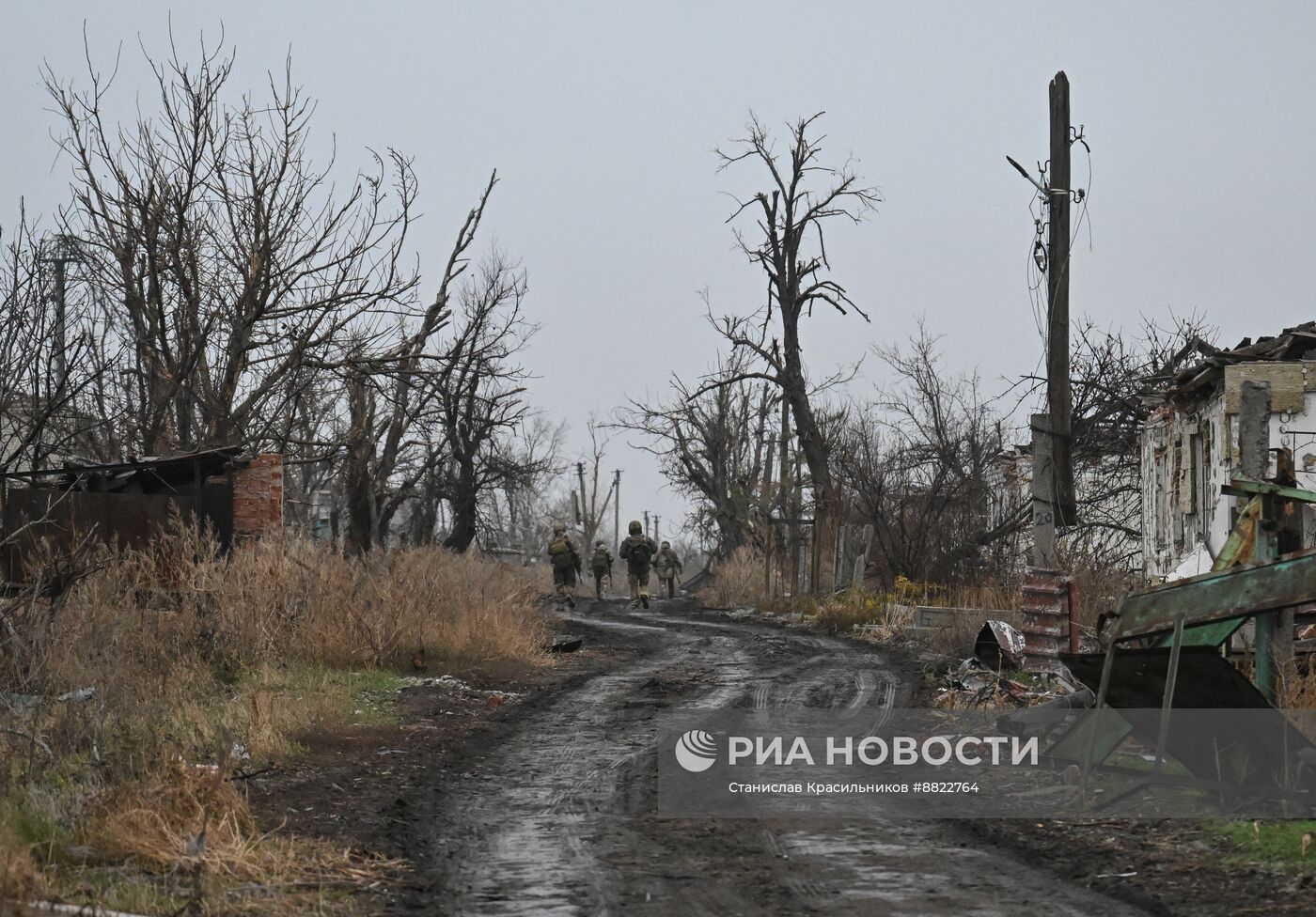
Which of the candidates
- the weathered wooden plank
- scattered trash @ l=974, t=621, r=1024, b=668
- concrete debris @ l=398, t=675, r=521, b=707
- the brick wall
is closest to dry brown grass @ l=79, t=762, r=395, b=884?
the weathered wooden plank

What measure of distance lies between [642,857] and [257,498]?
1217 cm

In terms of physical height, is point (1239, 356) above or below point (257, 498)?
above

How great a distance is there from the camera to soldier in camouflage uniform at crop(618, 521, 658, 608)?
1249 inches

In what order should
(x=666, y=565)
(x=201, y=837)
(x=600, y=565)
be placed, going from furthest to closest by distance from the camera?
1. (x=666, y=565)
2. (x=600, y=565)
3. (x=201, y=837)

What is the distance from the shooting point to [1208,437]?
22.9 meters

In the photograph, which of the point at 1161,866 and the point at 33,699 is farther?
the point at 33,699

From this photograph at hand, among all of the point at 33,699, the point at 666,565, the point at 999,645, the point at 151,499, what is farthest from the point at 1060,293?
the point at 666,565

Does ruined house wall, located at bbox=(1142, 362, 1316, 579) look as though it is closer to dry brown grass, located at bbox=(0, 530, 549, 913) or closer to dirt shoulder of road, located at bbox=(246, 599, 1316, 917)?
dry brown grass, located at bbox=(0, 530, 549, 913)

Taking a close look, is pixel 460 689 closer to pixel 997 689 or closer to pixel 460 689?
pixel 460 689

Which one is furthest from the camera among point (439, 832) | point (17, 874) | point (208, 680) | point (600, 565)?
point (600, 565)

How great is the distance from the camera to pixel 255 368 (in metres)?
19.9

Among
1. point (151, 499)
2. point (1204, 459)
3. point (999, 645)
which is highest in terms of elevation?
point (1204, 459)

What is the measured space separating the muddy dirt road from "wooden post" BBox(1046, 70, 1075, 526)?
6.21 metres

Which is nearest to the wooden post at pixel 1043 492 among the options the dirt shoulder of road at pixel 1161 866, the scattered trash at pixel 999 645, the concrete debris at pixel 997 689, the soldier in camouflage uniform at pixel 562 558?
the scattered trash at pixel 999 645
